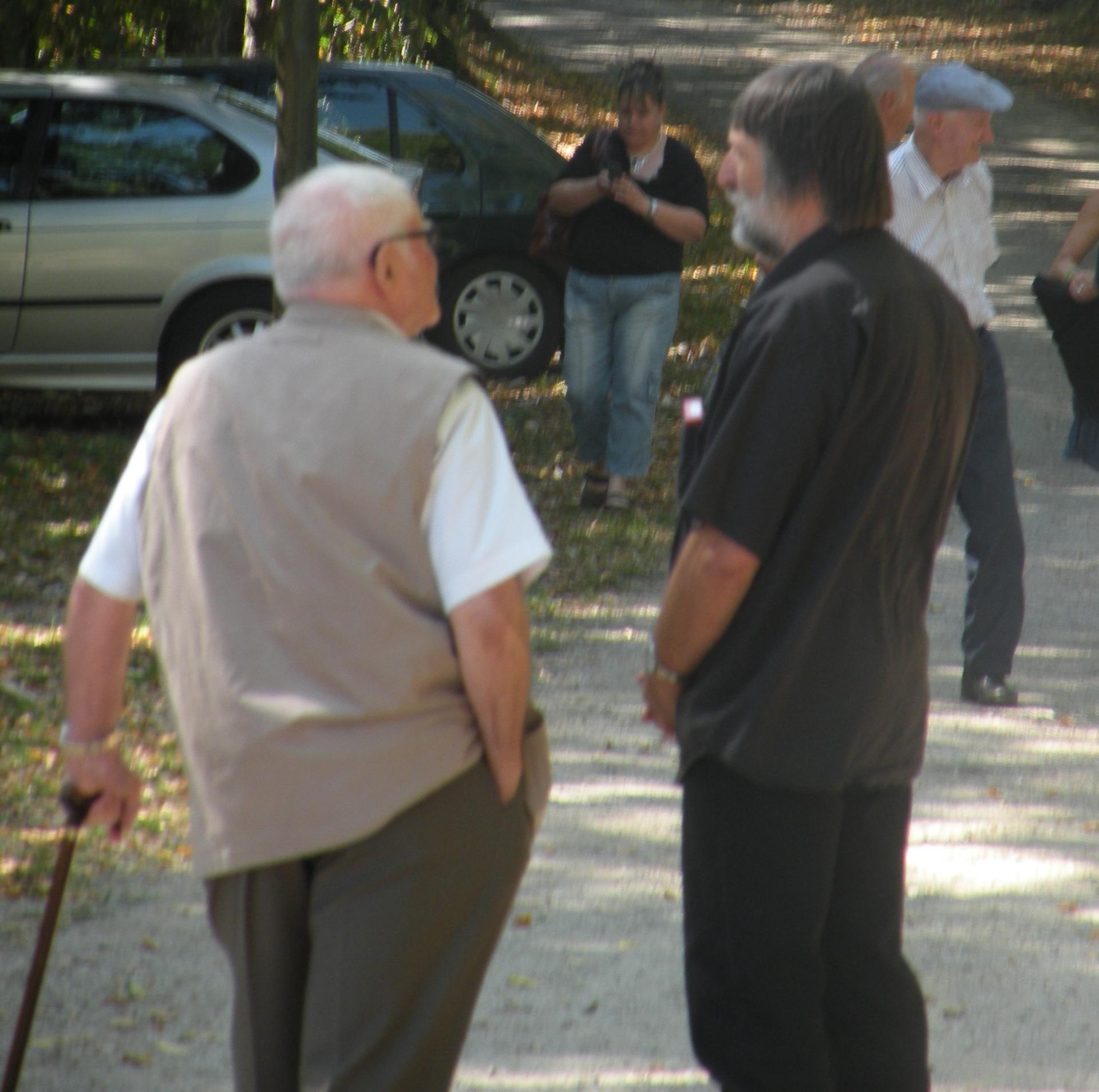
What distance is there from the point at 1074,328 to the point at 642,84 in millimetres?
2397

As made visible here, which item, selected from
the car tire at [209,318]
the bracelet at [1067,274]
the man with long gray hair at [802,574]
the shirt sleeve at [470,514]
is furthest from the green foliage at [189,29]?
the shirt sleeve at [470,514]

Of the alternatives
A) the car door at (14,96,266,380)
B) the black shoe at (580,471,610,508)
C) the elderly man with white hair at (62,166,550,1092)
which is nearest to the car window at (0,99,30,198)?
the car door at (14,96,266,380)

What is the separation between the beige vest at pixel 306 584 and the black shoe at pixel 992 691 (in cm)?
352

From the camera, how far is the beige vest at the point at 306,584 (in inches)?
90.6

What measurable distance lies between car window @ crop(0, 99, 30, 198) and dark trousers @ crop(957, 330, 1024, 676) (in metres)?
5.81

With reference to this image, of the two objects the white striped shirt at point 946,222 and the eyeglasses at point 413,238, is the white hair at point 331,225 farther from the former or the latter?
the white striped shirt at point 946,222

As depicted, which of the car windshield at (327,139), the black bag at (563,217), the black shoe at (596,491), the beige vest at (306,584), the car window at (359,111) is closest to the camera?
the beige vest at (306,584)

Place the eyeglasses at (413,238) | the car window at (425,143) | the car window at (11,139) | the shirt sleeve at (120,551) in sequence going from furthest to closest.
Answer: the car window at (425,143)
the car window at (11,139)
the shirt sleeve at (120,551)
the eyeglasses at (413,238)

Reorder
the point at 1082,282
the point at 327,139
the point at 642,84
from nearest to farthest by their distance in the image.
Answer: the point at 1082,282 < the point at 642,84 < the point at 327,139

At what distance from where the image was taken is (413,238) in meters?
2.48

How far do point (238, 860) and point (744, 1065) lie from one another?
0.94m

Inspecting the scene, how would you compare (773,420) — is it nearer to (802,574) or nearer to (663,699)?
(802,574)

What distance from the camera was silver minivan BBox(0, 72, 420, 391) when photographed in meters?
8.79

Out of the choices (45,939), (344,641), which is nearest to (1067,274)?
(344,641)
